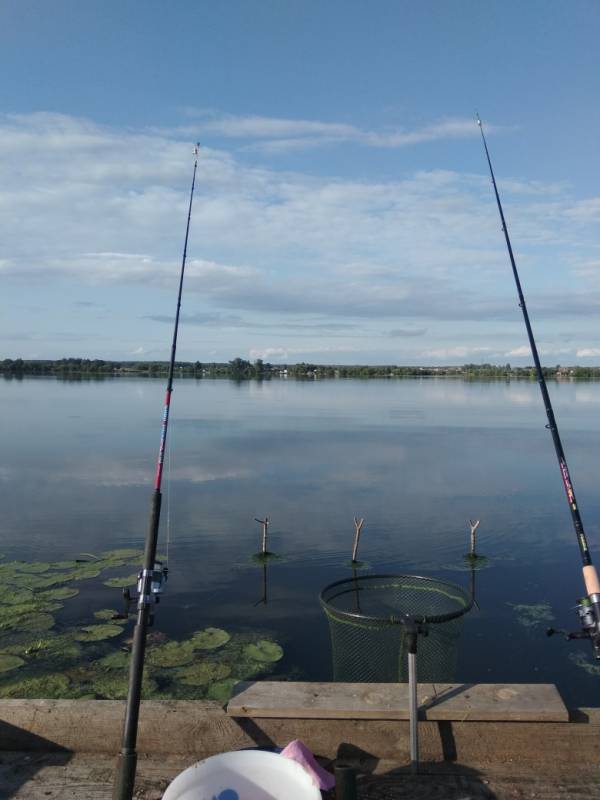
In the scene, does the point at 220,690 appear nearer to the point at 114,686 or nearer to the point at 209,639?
the point at 114,686

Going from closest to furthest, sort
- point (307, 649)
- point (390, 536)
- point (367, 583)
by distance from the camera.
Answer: point (367, 583) → point (307, 649) → point (390, 536)

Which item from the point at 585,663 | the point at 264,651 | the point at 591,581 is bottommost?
the point at 264,651

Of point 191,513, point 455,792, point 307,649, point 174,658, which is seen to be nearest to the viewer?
point 455,792

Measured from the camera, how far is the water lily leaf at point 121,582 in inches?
450

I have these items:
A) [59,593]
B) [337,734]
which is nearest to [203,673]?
[59,593]

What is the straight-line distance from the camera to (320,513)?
18.0 meters

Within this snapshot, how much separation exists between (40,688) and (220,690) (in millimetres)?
1998

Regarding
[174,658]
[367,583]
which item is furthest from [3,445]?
[367,583]

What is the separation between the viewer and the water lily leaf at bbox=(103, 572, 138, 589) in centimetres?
1144

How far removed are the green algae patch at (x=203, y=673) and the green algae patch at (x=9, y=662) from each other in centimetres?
197

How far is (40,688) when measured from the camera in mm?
7707

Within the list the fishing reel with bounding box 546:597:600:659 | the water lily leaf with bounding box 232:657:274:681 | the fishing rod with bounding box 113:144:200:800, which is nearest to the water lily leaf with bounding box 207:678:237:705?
the water lily leaf with bounding box 232:657:274:681

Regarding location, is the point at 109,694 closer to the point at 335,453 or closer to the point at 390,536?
the point at 390,536

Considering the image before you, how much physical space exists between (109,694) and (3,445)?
26835 mm
